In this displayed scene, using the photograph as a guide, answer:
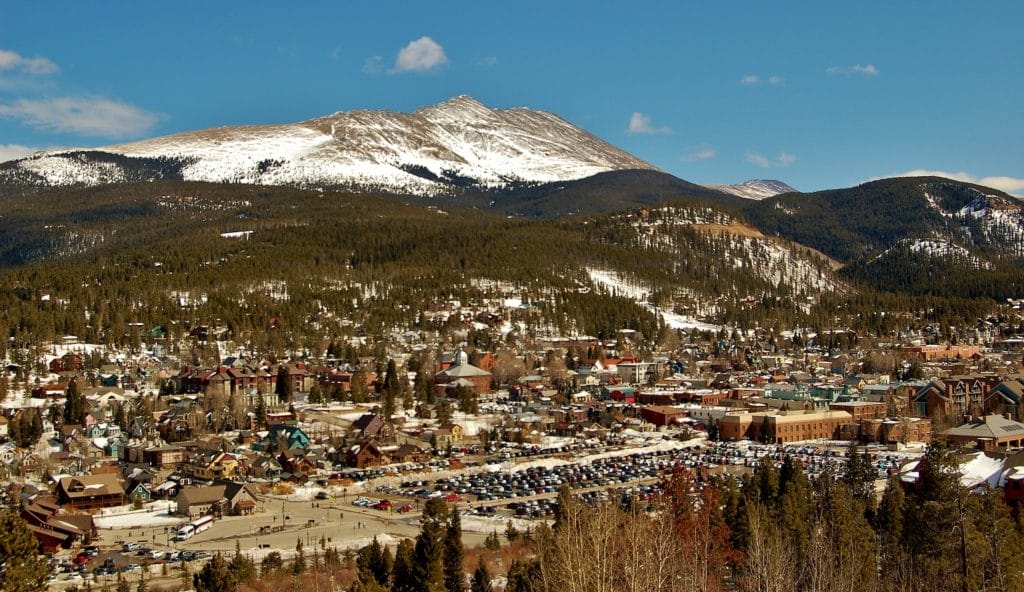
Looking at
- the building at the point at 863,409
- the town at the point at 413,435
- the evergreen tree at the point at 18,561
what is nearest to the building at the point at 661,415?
the town at the point at 413,435

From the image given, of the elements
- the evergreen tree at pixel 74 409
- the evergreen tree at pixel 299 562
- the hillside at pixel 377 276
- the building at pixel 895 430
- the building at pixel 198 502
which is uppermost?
the hillside at pixel 377 276

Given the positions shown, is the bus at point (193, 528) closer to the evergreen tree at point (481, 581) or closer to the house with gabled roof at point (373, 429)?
the evergreen tree at point (481, 581)

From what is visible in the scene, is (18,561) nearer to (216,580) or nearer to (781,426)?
(216,580)

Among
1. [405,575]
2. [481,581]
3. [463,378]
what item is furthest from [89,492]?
[463,378]

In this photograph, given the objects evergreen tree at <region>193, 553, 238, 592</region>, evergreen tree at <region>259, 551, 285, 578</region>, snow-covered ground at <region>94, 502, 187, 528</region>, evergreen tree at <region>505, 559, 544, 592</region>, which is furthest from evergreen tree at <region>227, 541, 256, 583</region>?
snow-covered ground at <region>94, 502, 187, 528</region>

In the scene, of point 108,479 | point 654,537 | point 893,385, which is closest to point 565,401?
point 893,385

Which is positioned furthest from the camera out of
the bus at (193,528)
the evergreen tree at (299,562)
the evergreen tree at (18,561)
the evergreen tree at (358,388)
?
the evergreen tree at (358,388)

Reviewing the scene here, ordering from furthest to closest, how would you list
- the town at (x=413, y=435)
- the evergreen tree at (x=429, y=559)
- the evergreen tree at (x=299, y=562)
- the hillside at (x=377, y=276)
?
the hillside at (x=377, y=276) → the town at (x=413, y=435) → the evergreen tree at (x=299, y=562) → the evergreen tree at (x=429, y=559)
